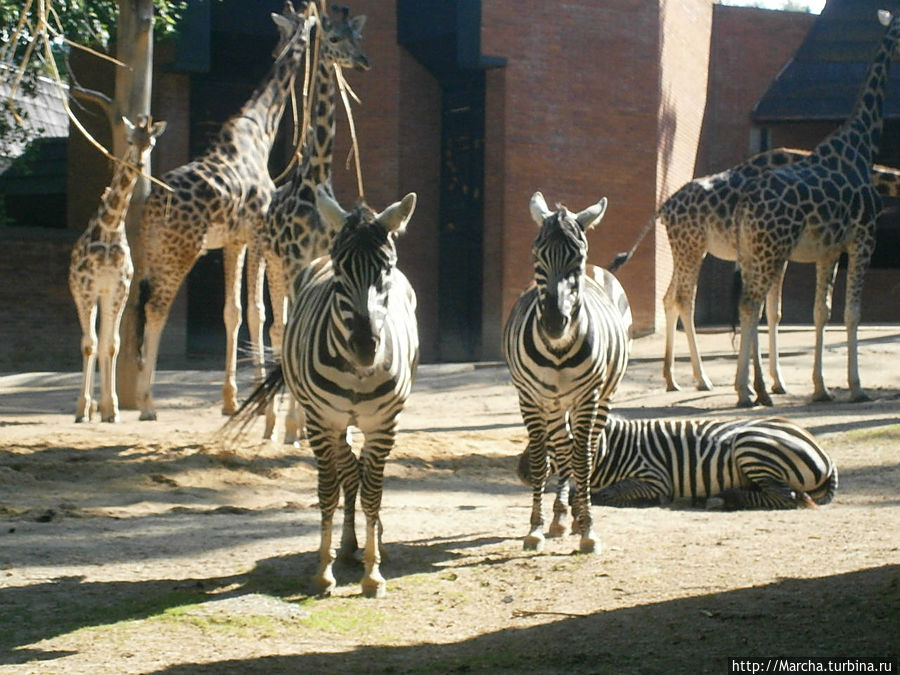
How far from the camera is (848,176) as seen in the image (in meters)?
14.4

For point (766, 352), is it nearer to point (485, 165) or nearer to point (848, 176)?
point (848, 176)

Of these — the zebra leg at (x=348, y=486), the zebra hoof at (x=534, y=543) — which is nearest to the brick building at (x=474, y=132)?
the zebra hoof at (x=534, y=543)

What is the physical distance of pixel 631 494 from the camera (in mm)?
9148

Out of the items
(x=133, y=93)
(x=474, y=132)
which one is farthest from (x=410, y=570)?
(x=474, y=132)

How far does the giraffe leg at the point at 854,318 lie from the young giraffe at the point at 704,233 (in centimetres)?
87

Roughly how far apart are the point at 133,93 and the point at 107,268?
2.67 metres

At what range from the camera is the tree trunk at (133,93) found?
13211mm

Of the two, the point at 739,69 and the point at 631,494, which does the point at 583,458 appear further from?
the point at 739,69

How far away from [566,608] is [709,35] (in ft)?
72.5

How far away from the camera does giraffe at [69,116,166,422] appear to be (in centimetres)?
1166

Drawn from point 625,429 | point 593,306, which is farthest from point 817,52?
point 593,306

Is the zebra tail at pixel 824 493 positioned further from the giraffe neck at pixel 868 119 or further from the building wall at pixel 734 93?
the building wall at pixel 734 93

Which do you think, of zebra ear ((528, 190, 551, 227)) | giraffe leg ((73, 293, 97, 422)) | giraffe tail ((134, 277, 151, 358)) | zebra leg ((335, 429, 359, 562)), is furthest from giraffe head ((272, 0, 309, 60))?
zebra leg ((335, 429, 359, 562))

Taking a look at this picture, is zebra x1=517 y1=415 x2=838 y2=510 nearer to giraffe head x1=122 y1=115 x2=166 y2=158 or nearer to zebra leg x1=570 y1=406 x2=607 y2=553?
zebra leg x1=570 y1=406 x2=607 y2=553
